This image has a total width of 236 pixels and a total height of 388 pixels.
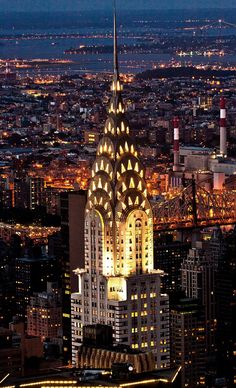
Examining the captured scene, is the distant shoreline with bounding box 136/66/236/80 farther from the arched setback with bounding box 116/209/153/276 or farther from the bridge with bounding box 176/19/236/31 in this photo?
the arched setback with bounding box 116/209/153/276

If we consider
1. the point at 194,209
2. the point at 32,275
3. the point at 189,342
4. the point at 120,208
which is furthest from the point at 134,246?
the point at 194,209

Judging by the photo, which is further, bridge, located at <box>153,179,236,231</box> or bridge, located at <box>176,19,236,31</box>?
bridge, located at <box>176,19,236,31</box>

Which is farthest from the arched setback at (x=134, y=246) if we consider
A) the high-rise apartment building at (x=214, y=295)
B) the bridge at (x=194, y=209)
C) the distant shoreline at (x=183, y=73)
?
the distant shoreline at (x=183, y=73)

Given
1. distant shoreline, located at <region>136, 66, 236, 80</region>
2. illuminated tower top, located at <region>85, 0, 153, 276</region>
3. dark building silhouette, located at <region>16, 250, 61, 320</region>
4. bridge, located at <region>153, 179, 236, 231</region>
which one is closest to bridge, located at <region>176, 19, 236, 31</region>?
distant shoreline, located at <region>136, 66, 236, 80</region>

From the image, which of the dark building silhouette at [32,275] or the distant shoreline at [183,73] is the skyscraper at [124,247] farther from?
the distant shoreline at [183,73]

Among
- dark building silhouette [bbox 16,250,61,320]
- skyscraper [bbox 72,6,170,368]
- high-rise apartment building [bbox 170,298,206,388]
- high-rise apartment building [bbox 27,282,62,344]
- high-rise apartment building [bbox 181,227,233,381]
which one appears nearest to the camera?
skyscraper [bbox 72,6,170,368]

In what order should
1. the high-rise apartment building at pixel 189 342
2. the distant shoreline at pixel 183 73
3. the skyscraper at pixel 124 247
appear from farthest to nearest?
the distant shoreline at pixel 183 73 < the high-rise apartment building at pixel 189 342 < the skyscraper at pixel 124 247

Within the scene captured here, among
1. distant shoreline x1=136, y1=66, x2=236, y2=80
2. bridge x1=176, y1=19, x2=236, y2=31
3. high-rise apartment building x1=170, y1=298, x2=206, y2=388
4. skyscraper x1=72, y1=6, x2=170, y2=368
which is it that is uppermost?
skyscraper x1=72, y1=6, x2=170, y2=368
